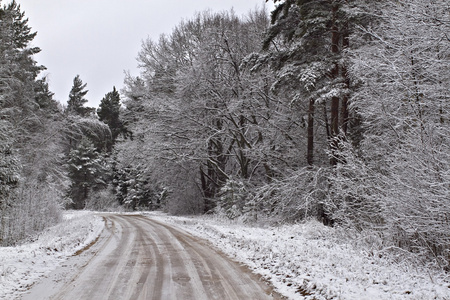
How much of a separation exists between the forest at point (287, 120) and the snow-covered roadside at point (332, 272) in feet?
2.70

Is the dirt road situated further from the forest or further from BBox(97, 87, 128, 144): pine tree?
BBox(97, 87, 128, 144): pine tree

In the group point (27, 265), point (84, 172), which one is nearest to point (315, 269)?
point (27, 265)

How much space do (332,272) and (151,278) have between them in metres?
3.51

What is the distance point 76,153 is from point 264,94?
37.0 m

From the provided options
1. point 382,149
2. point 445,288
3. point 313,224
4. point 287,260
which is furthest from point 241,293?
point 313,224

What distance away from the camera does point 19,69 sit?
1992 centimetres

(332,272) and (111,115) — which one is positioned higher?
(111,115)

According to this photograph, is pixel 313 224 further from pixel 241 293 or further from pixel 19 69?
pixel 19 69

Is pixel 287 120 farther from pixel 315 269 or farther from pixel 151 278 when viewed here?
pixel 151 278

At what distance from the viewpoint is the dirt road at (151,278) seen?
530 cm

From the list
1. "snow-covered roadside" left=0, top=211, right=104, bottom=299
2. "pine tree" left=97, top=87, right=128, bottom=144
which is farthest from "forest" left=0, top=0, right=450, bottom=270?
"pine tree" left=97, top=87, right=128, bottom=144

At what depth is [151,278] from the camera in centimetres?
623

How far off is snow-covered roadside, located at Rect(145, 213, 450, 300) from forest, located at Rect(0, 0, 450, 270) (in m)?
0.82

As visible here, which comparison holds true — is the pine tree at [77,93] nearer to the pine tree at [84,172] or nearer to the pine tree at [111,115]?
the pine tree at [111,115]
